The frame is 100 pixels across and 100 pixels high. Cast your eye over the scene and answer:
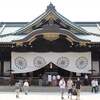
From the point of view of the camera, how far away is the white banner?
31.2 metres

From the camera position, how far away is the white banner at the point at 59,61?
31.2 meters

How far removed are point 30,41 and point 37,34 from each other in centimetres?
70

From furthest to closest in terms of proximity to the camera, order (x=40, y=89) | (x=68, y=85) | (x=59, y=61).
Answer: (x=59, y=61) < (x=40, y=89) < (x=68, y=85)

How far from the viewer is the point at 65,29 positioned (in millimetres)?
30875

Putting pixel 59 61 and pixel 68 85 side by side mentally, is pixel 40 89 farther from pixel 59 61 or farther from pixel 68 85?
pixel 68 85

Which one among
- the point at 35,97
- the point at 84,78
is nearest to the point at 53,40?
the point at 84,78

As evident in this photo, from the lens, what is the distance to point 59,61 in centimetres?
3128

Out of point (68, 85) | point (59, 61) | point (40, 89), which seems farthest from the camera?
point (59, 61)

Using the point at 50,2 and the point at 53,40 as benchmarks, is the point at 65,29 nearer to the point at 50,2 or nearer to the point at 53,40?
the point at 53,40

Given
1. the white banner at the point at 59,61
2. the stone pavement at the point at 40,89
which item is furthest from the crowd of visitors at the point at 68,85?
the white banner at the point at 59,61

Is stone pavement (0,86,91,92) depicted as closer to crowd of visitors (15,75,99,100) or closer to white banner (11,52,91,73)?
crowd of visitors (15,75,99,100)

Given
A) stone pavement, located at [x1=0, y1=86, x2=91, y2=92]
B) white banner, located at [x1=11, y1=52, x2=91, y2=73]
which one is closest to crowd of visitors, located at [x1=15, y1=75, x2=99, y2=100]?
stone pavement, located at [x1=0, y1=86, x2=91, y2=92]

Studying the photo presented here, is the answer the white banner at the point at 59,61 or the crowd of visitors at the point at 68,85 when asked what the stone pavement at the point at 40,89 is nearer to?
the crowd of visitors at the point at 68,85

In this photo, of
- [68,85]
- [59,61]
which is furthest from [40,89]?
[68,85]
